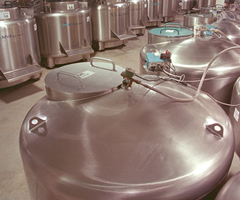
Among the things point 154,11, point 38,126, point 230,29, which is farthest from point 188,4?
point 38,126

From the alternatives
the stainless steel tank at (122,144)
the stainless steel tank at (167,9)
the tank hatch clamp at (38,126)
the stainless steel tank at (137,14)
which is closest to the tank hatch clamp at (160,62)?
the stainless steel tank at (122,144)

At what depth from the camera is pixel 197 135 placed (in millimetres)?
1040

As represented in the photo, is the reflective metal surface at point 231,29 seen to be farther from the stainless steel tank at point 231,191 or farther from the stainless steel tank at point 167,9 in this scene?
the stainless steel tank at point 167,9

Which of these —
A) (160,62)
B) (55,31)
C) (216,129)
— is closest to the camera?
(216,129)

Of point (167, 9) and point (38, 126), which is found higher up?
point (167, 9)

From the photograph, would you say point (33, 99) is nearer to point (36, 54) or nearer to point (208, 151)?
point (36, 54)

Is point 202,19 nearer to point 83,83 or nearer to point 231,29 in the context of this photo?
point 231,29

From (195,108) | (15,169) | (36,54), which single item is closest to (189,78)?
(195,108)

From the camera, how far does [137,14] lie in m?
5.71

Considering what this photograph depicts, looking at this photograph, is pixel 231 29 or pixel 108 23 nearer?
pixel 231 29

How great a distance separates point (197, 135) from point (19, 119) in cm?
211

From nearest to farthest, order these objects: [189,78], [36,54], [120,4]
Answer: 1. [189,78]
2. [36,54]
3. [120,4]

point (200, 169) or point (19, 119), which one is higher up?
point (200, 169)

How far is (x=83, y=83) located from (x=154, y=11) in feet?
19.5
